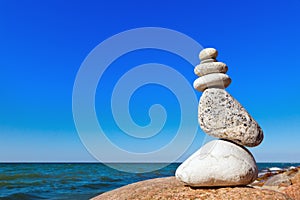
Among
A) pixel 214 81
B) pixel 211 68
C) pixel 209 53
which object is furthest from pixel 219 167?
pixel 209 53

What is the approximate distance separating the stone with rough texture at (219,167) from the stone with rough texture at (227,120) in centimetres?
24

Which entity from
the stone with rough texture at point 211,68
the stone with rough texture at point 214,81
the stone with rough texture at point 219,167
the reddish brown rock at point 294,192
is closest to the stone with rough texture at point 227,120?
the stone with rough texture at point 214,81

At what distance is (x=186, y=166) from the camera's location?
5539mm

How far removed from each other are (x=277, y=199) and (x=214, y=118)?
1.80 metres

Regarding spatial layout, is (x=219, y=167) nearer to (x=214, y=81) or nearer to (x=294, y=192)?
(x=214, y=81)

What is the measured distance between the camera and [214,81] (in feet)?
18.7

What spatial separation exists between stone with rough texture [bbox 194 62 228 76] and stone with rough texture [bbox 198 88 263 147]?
1.26 feet

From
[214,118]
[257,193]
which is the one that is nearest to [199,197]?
[257,193]

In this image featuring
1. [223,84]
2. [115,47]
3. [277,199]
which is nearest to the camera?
[277,199]

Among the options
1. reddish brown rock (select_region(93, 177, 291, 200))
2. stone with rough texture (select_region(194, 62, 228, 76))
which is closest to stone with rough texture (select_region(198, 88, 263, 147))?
stone with rough texture (select_region(194, 62, 228, 76))

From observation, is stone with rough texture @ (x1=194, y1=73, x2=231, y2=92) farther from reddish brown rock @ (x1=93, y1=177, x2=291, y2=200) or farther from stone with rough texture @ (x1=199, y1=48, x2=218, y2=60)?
reddish brown rock @ (x1=93, y1=177, x2=291, y2=200)

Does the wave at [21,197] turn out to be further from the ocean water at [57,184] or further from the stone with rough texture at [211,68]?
the stone with rough texture at [211,68]

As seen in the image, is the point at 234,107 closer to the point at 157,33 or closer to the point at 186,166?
the point at 186,166

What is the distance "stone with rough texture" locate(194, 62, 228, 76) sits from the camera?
570cm
